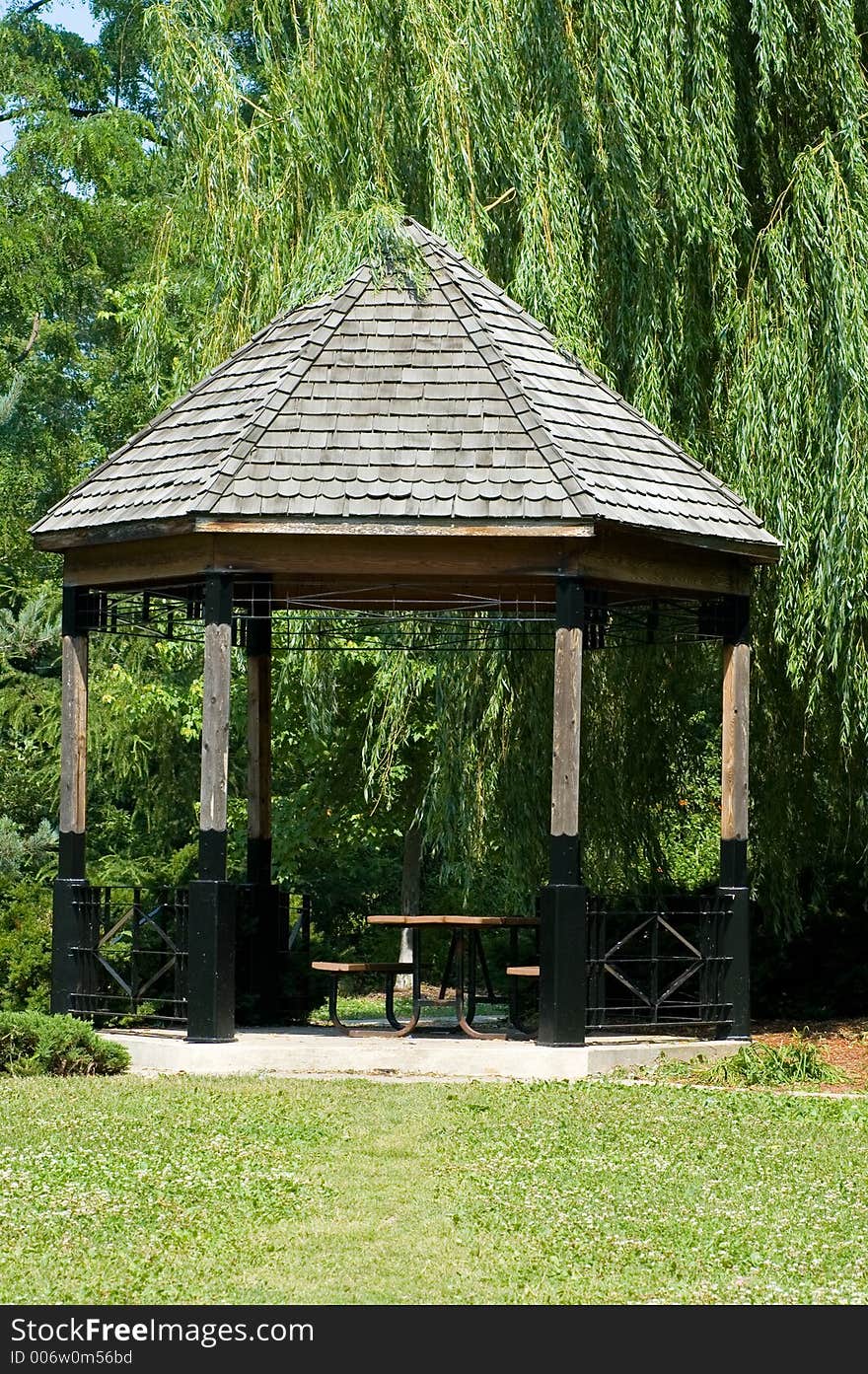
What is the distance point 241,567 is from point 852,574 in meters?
4.07

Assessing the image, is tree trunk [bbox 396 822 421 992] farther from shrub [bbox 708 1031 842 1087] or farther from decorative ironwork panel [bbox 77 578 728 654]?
shrub [bbox 708 1031 842 1087]

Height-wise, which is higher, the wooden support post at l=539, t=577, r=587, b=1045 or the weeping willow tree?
the weeping willow tree

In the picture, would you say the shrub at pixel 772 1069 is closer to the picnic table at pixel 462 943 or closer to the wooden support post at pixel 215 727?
the picnic table at pixel 462 943

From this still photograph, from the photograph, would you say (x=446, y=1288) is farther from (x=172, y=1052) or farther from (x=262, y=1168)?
(x=172, y=1052)

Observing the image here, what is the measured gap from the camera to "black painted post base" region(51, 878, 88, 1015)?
12.2 m

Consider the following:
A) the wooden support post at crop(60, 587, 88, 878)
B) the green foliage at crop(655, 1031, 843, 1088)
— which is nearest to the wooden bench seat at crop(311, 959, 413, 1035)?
the wooden support post at crop(60, 587, 88, 878)

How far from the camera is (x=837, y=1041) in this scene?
13727mm

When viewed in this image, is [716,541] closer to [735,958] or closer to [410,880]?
[735,958]

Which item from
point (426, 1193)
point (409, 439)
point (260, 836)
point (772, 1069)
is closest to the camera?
point (426, 1193)

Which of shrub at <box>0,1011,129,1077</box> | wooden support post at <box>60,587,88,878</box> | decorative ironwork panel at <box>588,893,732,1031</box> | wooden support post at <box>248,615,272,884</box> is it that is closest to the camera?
shrub at <box>0,1011,129,1077</box>

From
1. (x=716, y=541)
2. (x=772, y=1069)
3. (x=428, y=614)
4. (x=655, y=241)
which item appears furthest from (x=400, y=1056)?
(x=655, y=241)

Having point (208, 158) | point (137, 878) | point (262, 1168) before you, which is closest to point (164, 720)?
point (137, 878)

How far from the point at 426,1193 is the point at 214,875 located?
4.22 metres

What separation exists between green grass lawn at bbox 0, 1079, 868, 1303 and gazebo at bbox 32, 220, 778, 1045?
5.33 ft
